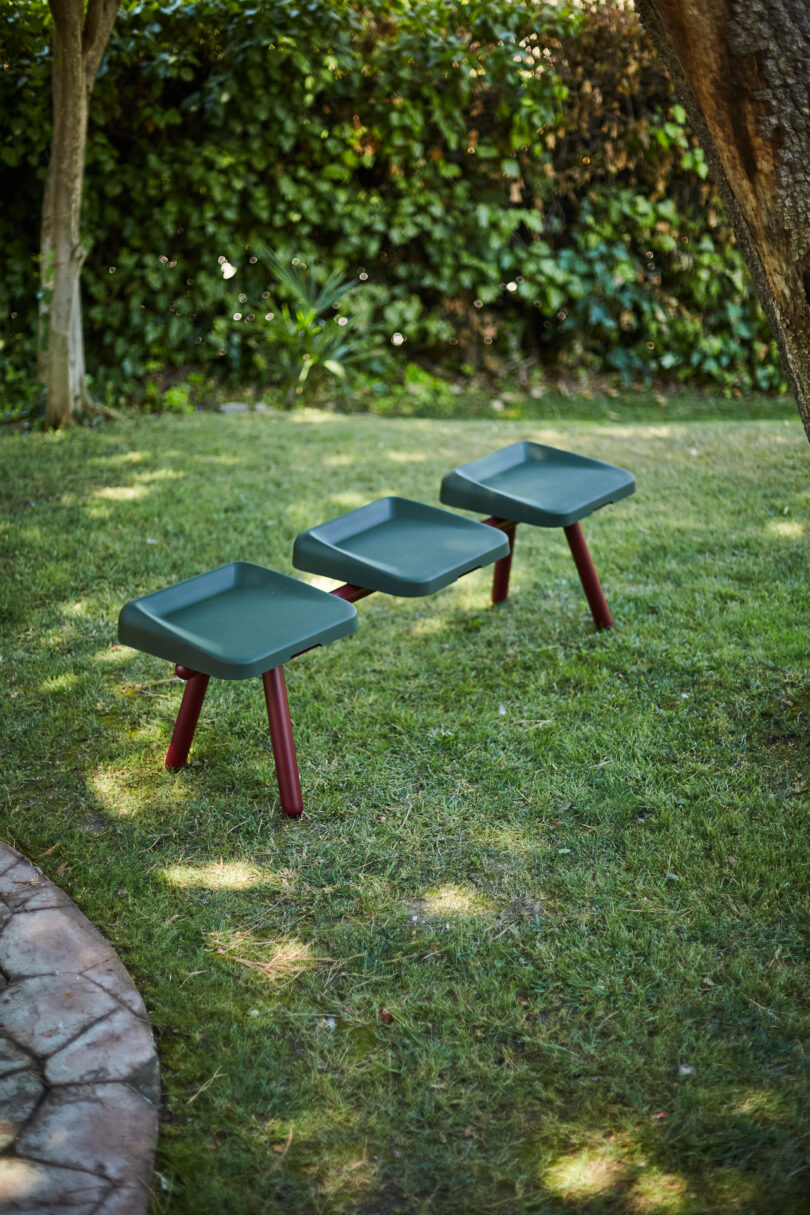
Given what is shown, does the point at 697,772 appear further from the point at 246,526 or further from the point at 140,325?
the point at 140,325

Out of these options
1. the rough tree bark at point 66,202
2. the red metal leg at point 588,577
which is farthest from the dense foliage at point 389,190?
the red metal leg at point 588,577

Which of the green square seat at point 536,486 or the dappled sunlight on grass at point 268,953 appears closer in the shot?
the dappled sunlight on grass at point 268,953

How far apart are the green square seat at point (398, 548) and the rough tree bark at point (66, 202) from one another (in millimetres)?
3418

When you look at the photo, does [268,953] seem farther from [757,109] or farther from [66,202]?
[66,202]

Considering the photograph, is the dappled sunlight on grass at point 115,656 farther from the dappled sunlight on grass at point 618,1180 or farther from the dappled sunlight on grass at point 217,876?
the dappled sunlight on grass at point 618,1180

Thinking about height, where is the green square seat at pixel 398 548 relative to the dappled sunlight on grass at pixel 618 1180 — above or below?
above

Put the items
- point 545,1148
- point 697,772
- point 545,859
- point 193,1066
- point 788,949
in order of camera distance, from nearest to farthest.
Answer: point 545,1148, point 193,1066, point 788,949, point 545,859, point 697,772

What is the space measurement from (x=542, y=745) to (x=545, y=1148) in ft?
4.46

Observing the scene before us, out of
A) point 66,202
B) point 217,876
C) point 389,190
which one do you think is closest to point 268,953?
point 217,876

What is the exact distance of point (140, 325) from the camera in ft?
23.0

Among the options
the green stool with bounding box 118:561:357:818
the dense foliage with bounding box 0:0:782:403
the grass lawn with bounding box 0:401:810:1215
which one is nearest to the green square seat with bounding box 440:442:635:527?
the grass lawn with bounding box 0:401:810:1215

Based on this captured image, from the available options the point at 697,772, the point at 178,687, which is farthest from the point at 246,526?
the point at 697,772

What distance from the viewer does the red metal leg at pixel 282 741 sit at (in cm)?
263

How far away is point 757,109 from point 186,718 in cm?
212
